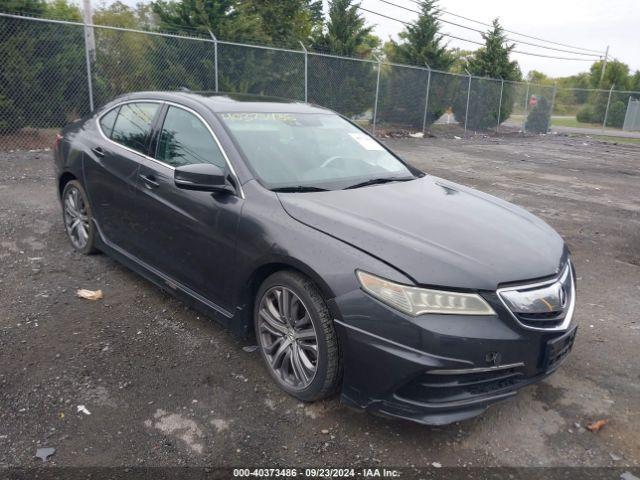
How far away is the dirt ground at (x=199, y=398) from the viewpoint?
2482mm

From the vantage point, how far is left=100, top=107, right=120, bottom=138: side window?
4418 millimetres

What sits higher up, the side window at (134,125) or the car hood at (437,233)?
the side window at (134,125)

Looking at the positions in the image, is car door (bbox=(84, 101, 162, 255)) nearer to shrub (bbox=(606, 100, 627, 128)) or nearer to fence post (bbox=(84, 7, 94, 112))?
fence post (bbox=(84, 7, 94, 112))

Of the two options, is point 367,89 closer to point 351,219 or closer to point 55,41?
point 55,41

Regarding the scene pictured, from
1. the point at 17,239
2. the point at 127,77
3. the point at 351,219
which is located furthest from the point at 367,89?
the point at 351,219

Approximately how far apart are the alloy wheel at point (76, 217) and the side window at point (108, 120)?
657 mm

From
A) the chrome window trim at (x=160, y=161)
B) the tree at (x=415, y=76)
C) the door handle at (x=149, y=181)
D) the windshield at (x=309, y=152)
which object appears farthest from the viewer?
the tree at (x=415, y=76)

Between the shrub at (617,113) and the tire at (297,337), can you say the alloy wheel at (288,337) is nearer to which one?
the tire at (297,337)

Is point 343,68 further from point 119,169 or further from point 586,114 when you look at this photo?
point 586,114

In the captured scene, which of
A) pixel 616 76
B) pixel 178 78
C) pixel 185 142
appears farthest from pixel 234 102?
pixel 616 76

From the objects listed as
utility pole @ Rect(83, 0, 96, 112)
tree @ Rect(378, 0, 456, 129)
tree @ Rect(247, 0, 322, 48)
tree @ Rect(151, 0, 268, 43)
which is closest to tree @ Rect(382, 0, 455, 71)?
tree @ Rect(378, 0, 456, 129)

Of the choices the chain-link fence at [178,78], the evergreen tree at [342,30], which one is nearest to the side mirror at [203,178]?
the chain-link fence at [178,78]

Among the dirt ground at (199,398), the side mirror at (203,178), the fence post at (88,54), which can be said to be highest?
the fence post at (88,54)

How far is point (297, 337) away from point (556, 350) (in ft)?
4.32
